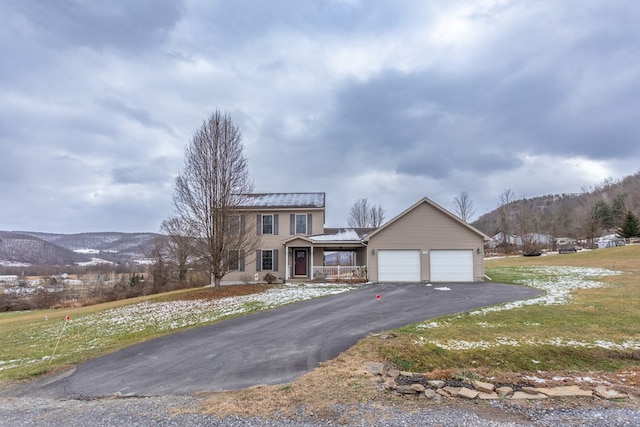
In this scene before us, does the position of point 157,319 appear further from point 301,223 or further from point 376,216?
point 376,216

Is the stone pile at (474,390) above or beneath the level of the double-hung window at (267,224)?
beneath

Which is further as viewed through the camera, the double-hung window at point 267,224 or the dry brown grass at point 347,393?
the double-hung window at point 267,224

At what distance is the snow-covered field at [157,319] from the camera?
443 inches

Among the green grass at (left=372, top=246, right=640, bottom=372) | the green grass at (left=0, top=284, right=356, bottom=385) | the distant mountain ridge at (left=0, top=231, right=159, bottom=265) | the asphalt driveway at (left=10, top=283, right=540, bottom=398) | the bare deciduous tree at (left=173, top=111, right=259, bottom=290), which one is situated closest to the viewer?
the asphalt driveway at (left=10, top=283, right=540, bottom=398)

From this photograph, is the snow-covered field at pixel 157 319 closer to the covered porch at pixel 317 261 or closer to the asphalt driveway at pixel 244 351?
the asphalt driveway at pixel 244 351

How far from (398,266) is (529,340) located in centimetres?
1335

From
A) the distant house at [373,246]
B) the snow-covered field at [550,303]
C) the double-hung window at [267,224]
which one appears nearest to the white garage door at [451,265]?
the distant house at [373,246]

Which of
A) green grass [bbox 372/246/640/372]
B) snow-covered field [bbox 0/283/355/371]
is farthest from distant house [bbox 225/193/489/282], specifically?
green grass [bbox 372/246/640/372]

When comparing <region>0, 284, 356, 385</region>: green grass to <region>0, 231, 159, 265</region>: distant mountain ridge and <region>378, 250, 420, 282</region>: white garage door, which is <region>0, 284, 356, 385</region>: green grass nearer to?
<region>378, 250, 420, 282</region>: white garage door

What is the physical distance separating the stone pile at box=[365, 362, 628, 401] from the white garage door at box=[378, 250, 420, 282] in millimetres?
15460

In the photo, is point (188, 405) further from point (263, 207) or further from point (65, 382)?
point (263, 207)

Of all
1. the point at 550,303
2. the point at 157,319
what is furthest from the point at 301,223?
the point at 550,303

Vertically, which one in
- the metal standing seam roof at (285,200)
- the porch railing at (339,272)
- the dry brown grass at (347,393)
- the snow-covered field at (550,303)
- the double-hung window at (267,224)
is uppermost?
the metal standing seam roof at (285,200)

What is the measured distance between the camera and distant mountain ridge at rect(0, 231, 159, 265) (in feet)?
366
